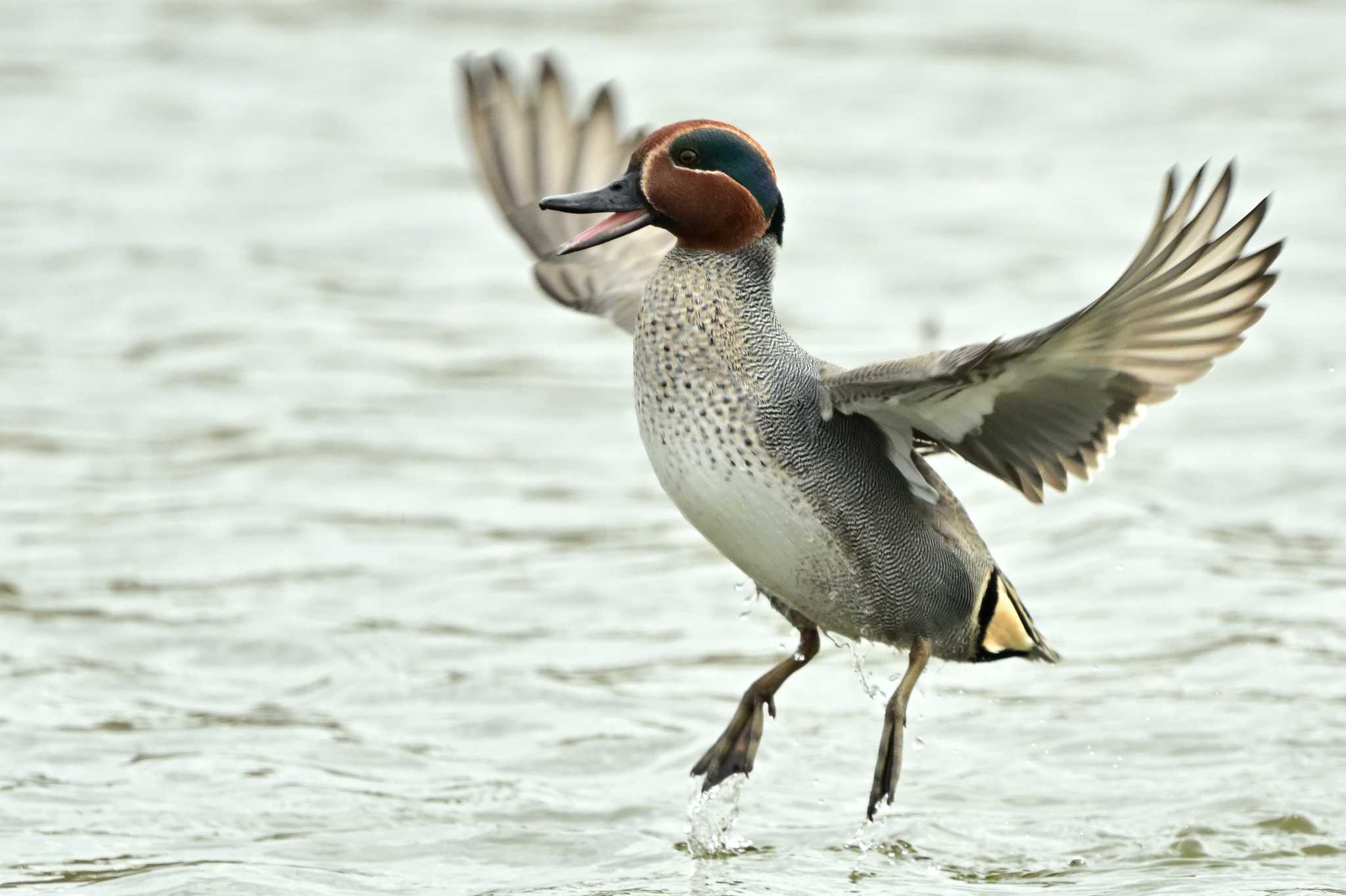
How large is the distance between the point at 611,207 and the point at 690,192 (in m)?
0.21

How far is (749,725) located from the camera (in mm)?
6207

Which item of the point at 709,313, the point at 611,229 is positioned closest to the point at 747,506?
the point at 709,313

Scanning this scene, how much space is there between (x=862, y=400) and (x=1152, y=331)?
729 mm

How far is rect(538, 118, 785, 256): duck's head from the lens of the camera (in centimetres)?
558

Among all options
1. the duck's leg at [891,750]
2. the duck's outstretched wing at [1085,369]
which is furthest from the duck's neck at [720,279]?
the duck's leg at [891,750]

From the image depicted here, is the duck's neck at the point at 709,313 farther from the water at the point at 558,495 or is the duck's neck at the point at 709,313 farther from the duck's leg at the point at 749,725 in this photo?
the water at the point at 558,495

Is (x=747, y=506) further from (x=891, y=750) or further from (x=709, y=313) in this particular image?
(x=891, y=750)

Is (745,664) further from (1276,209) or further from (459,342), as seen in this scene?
(1276,209)

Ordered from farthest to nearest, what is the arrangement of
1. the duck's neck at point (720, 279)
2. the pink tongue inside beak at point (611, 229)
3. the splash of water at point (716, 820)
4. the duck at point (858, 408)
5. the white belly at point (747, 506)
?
1. the splash of water at point (716, 820)
2. the duck's neck at point (720, 279)
3. the pink tongue inside beak at point (611, 229)
4. the white belly at point (747, 506)
5. the duck at point (858, 408)

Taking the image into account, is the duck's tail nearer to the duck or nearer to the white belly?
the duck

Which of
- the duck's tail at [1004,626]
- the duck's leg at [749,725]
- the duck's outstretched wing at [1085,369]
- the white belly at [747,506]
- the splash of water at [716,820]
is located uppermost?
the duck's outstretched wing at [1085,369]

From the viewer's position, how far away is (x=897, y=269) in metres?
12.5

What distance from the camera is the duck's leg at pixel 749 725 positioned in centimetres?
614

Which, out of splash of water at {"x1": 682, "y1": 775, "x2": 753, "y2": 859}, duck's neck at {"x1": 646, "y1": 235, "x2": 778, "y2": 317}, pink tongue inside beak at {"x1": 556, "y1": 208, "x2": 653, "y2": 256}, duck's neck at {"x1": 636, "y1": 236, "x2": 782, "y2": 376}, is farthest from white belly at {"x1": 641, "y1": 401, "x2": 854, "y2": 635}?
splash of water at {"x1": 682, "y1": 775, "x2": 753, "y2": 859}
